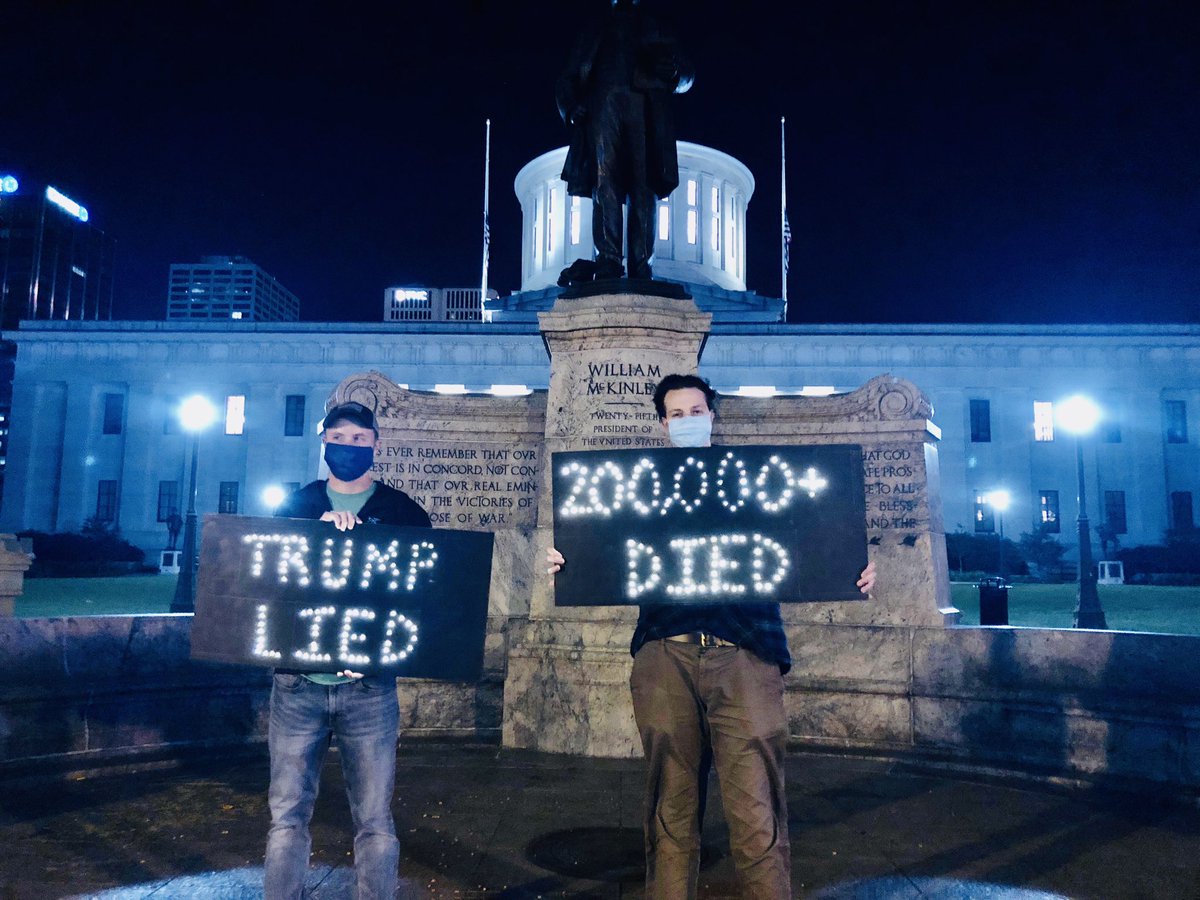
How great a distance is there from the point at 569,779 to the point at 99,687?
356 cm

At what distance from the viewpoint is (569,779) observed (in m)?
6.30

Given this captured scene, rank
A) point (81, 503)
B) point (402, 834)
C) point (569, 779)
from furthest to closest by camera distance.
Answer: point (81, 503), point (569, 779), point (402, 834)

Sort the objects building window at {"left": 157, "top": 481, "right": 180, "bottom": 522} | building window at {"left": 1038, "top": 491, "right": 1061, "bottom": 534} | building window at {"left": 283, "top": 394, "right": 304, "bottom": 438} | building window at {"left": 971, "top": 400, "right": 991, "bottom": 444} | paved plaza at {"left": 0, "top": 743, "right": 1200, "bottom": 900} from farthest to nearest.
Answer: building window at {"left": 283, "top": 394, "right": 304, "bottom": 438} → building window at {"left": 157, "top": 481, "right": 180, "bottom": 522} → building window at {"left": 971, "top": 400, "right": 991, "bottom": 444} → building window at {"left": 1038, "top": 491, "right": 1061, "bottom": 534} → paved plaza at {"left": 0, "top": 743, "right": 1200, "bottom": 900}

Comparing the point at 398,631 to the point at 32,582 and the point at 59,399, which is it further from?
the point at 59,399

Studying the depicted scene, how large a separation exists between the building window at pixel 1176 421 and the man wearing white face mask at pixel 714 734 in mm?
65830

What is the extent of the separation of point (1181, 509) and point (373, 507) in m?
65.8

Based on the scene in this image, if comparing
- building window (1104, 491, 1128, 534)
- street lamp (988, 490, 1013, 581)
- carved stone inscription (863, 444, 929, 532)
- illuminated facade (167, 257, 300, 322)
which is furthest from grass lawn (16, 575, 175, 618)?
illuminated facade (167, 257, 300, 322)

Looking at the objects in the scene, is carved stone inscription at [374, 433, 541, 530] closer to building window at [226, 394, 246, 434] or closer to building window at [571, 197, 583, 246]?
building window at [226, 394, 246, 434]

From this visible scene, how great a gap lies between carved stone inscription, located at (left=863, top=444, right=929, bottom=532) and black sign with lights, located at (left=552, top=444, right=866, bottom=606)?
172 inches

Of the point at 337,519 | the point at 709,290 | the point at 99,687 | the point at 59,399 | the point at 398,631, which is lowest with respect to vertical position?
the point at 99,687

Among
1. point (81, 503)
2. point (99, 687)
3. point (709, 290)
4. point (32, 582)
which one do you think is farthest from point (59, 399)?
point (99, 687)

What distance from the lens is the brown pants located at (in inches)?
132

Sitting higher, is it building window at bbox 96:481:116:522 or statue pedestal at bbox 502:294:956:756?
building window at bbox 96:481:116:522

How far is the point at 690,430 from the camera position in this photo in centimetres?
397
